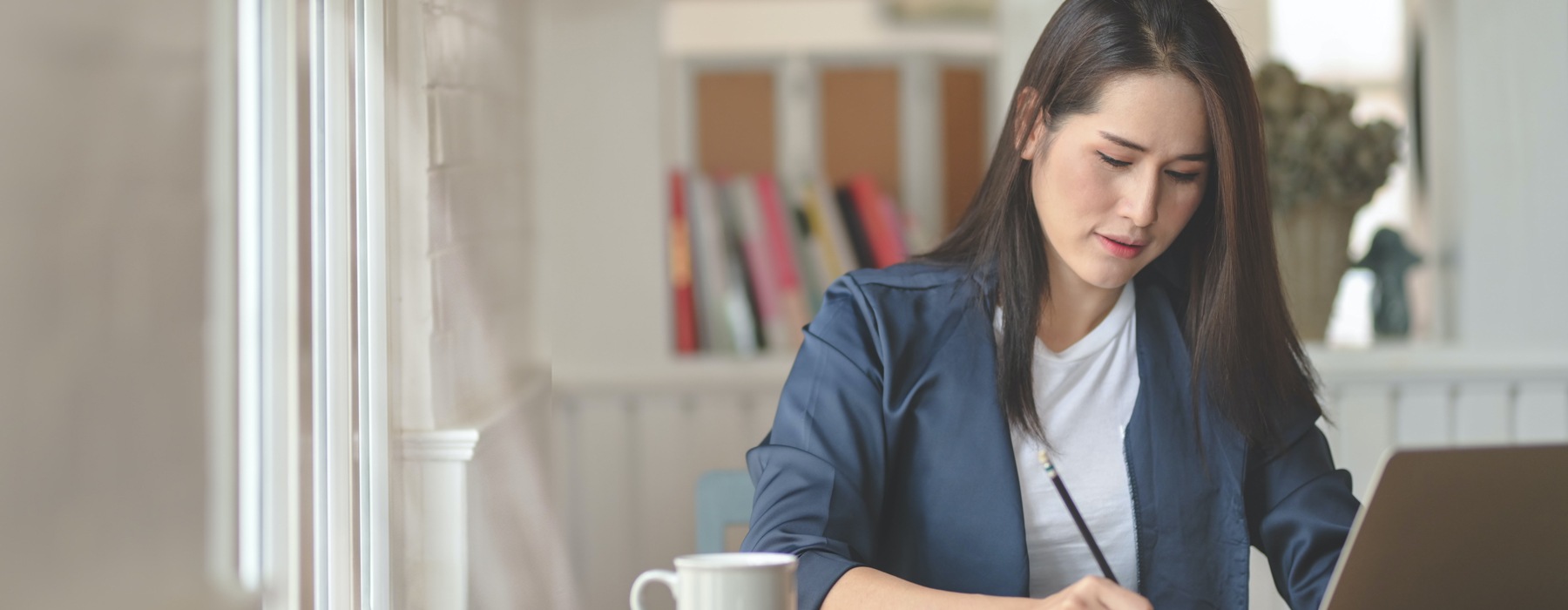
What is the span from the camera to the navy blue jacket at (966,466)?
118 centimetres

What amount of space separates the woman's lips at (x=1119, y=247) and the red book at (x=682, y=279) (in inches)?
51.3

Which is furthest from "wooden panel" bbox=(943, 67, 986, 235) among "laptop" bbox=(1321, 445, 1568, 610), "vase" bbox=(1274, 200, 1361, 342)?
"laptop" bbox=(1321, 445, 1568, 610)

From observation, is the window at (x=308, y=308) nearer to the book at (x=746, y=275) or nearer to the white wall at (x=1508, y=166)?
the book at (x=746, y=275)

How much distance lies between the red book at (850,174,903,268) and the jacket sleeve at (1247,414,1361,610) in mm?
1210

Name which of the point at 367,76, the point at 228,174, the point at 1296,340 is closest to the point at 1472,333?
the point at 1296,340

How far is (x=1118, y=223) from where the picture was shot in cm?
120

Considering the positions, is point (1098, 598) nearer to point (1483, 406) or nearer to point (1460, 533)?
point (1460, 533)

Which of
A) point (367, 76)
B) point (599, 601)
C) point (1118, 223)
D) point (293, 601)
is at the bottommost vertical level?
point (599, 601)

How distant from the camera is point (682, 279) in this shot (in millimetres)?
2439

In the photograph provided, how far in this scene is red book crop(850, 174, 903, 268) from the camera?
2486mm

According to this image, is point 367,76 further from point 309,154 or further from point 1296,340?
point 1296,340

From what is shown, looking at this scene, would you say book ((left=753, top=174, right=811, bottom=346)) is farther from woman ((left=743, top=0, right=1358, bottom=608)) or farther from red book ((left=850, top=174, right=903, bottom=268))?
woman ((left=743, top=0, right=1358, bottom=608))

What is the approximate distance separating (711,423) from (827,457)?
1.18 metres

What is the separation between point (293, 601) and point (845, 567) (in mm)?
445
